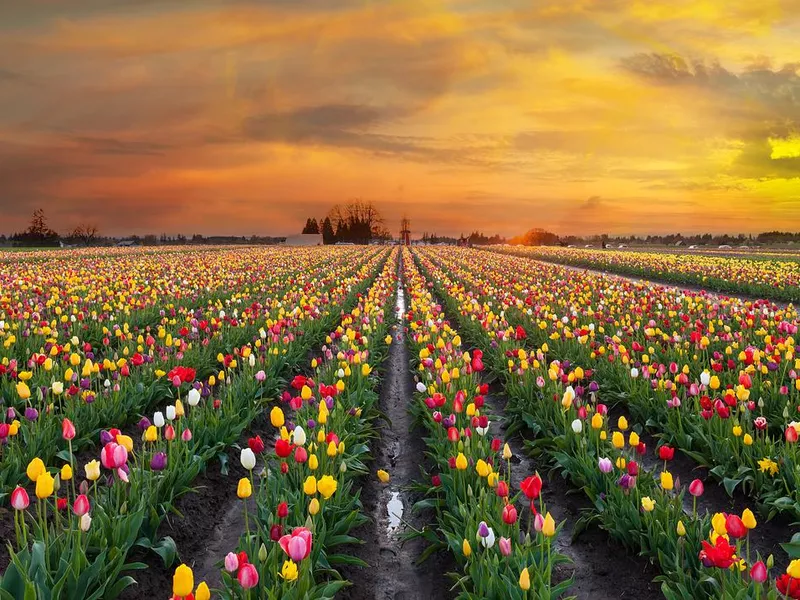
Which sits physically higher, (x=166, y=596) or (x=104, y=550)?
(x=104, y=550)

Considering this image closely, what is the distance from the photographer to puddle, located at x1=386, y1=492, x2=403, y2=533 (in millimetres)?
4816

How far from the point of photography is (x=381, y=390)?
8656 mm

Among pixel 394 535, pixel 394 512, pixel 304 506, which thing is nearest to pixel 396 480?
pixel 394 512

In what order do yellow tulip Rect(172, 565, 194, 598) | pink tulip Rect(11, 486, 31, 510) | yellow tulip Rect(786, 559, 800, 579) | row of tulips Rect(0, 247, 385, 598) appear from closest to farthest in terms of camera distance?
yellow tulip Rect(172, 565, 194, 598) → yellow tulip Rect(786, 559, 800, 579) → pink tulip Rect(11, 486, 31, 510) → row of tulips Rect(0, 247, 385, 598)

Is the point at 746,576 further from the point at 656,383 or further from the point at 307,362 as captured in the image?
the point at 307,362

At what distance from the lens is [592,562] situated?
4207mm

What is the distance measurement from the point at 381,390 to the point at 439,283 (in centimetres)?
1259

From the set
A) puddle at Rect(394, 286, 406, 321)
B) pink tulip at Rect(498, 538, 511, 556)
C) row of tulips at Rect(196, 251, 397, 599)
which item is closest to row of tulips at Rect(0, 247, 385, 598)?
row of tulips at Rect(196, 251, 397, 599)

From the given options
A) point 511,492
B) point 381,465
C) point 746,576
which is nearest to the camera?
point 746,576

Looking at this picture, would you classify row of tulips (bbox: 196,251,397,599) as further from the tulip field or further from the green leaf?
the green leaf

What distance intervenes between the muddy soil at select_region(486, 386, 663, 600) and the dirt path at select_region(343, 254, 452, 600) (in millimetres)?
872

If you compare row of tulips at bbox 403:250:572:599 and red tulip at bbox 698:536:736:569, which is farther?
row of tulips at bbox 403:250:572:599

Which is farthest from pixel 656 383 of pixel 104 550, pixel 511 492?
pixel 104 550

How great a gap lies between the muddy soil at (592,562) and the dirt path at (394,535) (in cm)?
87
